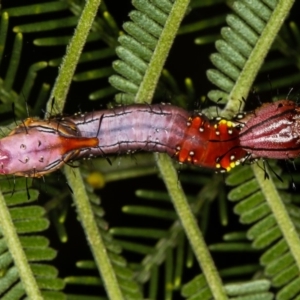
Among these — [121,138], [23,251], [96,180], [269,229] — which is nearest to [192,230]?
[269,229]

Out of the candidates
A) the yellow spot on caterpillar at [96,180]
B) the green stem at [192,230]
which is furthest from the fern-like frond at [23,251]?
the yellow spot on caterpillar at [96,180]

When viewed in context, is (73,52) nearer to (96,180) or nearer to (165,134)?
(165,134)

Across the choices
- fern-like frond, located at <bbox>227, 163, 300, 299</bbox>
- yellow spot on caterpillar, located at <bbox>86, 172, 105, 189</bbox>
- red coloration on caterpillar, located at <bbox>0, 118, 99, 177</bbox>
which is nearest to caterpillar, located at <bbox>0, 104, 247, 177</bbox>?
red coloration on caterpillar, located at <bbox>0, 118, 99, 177</bbox>

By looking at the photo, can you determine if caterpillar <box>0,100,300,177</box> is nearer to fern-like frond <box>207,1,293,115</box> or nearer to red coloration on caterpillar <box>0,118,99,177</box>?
red coloration on caterpillar <box>0,118,99,177</box>

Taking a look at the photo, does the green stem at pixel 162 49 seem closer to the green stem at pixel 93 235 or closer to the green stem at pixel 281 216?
the green stem at pixel 93 235

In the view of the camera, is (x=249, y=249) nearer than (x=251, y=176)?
No

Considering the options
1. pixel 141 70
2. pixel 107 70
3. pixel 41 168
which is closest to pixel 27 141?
pixel 41 168

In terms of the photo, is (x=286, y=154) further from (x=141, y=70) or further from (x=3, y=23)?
(x=3, y=23)
